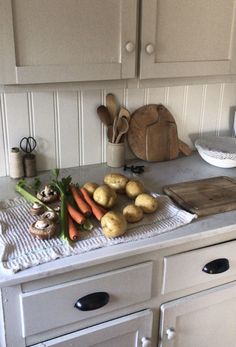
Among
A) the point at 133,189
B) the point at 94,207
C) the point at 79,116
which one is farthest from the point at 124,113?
the point at 94,207

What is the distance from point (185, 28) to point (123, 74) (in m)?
0.27

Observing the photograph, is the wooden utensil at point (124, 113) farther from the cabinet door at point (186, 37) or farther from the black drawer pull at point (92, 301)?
the black drawer pull at point (92, 301)

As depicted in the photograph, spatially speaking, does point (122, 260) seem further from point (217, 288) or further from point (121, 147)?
point (121, 147)

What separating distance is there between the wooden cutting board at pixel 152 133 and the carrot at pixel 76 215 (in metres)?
0.60

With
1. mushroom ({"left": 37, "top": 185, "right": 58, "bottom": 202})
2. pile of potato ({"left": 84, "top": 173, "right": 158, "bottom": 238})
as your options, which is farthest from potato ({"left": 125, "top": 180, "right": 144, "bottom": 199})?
mushroom ({"left": 37, "top": 185, "right": 58, "bottom": 202})

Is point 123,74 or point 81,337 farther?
point 123,74

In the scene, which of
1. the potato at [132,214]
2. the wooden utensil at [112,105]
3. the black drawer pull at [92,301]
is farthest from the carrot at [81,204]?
the wooden utensil at [112,105]

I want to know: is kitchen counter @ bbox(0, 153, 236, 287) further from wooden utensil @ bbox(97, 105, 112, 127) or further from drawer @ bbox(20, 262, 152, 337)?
wooden utensil @ bbox(97, 105, 112, 127)

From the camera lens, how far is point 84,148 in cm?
178

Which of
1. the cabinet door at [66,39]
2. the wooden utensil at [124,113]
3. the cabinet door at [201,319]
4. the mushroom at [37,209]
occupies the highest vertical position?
the cabinet door at [66,39]

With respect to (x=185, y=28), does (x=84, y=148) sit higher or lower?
lower

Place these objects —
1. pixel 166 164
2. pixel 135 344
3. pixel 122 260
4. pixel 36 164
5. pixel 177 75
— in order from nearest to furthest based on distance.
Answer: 1. pixel 122 260
2. pixel 135 344
3. pixel 177 75
4. pixel 36 164
5. pixel 166 164

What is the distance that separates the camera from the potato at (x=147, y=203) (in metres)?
1.36

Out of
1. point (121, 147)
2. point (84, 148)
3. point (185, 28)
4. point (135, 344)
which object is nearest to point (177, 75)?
point (185, 28)
